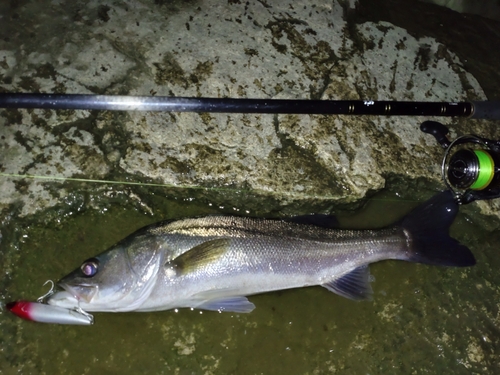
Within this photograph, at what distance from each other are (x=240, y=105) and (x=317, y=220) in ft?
3.32

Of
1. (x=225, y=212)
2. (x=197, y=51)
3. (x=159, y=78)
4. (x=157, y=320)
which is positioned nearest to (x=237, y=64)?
(x=197, y=51)

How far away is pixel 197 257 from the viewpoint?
276 centimetres

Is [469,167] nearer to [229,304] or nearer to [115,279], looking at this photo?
[229,304]

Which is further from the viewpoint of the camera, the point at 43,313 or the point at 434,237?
the point at 434,237

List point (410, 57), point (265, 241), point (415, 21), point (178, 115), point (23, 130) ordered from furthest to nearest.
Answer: point (415, 21) < point (410, 57) < point (178, 115) < point (23, 130) < point (265, 241)

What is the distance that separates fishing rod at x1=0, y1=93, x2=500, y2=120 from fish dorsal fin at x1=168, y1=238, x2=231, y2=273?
3.19 feet

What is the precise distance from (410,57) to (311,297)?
2517 millimetres

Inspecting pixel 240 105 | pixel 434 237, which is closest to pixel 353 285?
pixel 434 237

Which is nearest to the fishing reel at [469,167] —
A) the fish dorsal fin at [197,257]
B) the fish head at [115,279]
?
the fish dorsal fin at [197,257]

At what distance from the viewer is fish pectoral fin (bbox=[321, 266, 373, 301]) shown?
3049 mm

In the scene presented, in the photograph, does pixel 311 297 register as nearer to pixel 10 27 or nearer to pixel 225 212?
pixel 225 212

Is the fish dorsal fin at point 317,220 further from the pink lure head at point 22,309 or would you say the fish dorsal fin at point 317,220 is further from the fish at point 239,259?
the pink lure head at point 22,309

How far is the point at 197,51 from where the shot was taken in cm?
361

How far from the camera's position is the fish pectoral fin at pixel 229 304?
2.86 metres
